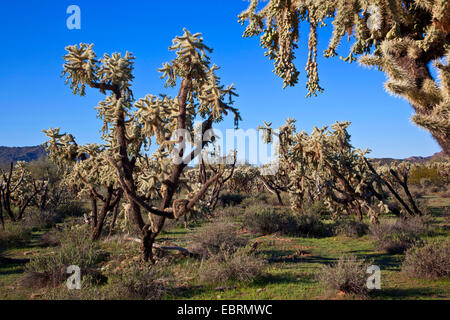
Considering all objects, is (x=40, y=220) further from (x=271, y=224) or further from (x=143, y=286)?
(x=143, y=286)

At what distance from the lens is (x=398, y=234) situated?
10.3m

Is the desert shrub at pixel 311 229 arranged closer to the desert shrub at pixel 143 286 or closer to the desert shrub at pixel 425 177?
the desert shrub at pixel 143 286

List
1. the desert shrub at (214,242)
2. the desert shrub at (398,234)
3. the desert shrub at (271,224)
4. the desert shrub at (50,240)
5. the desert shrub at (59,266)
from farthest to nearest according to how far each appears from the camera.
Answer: the desert shrub at (271,224) → the desert shrub at (50,240) → the desert shrub at (398,234) → the desert shrub at (214,242) → the desert shrub at (59,266)

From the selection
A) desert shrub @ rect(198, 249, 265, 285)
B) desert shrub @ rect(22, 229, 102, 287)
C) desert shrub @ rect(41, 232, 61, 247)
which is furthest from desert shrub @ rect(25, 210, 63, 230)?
desert shrub @ rect(198, 249, 265, 285)

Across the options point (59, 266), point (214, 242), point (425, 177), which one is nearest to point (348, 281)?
point (214, 242)

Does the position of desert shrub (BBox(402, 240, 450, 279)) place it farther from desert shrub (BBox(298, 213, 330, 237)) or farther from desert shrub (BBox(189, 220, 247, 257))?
desert shrub (BBox(298, 213, 330, 237))

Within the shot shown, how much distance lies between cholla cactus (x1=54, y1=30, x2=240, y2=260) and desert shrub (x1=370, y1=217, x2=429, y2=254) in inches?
242

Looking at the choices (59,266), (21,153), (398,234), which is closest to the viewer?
(59,266)

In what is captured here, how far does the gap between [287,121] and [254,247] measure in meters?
10.4

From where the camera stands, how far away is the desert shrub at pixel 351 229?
11952 mm

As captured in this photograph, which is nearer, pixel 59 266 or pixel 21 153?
pixel 59 266

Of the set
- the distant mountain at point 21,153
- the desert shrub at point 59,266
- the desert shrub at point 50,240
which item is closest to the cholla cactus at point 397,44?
the desert shrub at point 59,266

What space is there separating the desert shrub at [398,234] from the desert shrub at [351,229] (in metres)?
1.12

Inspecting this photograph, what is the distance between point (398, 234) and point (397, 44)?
23.6ft
